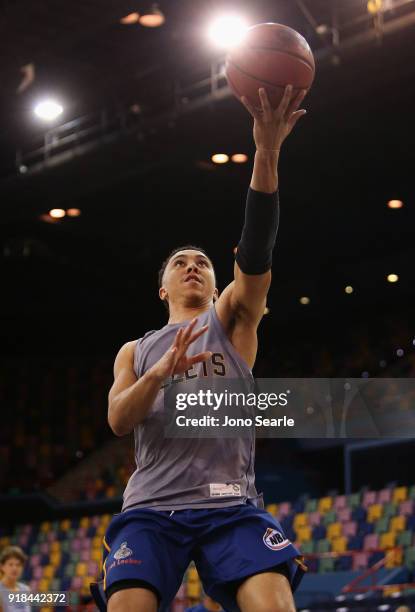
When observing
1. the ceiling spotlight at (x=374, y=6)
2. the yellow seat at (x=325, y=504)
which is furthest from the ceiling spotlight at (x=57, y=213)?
the ceiling spotlight at (x=374, y=6)

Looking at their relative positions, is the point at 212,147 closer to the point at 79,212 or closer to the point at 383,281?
the point at 79,212

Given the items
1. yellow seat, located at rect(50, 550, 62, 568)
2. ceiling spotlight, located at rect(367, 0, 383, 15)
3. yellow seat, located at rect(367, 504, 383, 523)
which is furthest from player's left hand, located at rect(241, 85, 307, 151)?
yellow seat, located at rect(50, 550, 62, 568)

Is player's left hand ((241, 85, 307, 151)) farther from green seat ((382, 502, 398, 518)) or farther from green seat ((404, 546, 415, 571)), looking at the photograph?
green seat ((382, 502, 398, 518))

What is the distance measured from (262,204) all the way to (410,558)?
7.74 m

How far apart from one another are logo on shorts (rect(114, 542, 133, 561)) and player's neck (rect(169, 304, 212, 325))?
2.59ft

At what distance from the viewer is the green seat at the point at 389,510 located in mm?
11273

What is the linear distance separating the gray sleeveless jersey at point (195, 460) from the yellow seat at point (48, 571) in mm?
11160

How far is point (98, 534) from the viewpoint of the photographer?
14.3 meters

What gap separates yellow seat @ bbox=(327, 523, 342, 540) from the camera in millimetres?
11445

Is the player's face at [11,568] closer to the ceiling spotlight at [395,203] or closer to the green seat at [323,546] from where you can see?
the green seat at [323,546]

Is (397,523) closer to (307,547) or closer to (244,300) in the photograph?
(307,547)

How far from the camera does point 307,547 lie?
11.4 meters

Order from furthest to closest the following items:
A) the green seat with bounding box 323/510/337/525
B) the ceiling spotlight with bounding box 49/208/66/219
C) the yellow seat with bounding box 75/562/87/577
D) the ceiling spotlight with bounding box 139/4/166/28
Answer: the ceiling spotlight with bounding box 49/208/66/219 → the yellow seat with bounding box 75/562/87/577 → the green seat with bounding box 323/510/337/525 → the ceiling spotlight with bounding box 139/4/166/28

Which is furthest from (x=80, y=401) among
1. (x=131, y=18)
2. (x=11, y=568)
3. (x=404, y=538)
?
(x=11, y=568)
